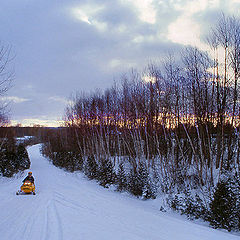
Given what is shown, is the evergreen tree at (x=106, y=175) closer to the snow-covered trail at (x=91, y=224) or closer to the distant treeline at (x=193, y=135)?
the distant treeline at (x=193, y=135)

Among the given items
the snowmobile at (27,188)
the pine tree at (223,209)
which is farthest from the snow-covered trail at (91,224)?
the snowmobile at (27,188)

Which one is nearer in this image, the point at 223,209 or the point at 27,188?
the point at 223,209

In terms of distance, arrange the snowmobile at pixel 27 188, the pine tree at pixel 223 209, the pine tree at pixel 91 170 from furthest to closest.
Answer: the pine tree at pixel 91 170, the snowmobile at pixel 27 188, the pine tree at pixel 223 209

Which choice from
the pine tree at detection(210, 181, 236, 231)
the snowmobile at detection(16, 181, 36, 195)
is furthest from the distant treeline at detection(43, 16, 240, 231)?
the snowmobile at detection(16, 181, 36, 195)

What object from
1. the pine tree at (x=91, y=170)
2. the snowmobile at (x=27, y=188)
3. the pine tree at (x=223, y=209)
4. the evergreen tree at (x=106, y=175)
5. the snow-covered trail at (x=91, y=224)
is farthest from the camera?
the pine tree at (x=91, y=170)

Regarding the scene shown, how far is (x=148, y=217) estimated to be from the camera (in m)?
6.98

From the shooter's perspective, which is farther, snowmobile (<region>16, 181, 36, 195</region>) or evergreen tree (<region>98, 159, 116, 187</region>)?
evergreen tree (<region>98, 159, 116, 187</region>)

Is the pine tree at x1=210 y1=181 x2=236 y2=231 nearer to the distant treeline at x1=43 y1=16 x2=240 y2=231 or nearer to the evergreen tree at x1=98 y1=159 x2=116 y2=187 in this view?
the distant treeline at x1=43 y1=16 x2=240 y2=231

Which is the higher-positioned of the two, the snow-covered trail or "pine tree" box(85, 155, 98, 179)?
the snow-covered trail

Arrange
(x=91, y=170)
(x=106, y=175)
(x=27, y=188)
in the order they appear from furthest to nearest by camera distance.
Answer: (x=91, y=170) < (x=106, y=175) < (x=27, y=188)

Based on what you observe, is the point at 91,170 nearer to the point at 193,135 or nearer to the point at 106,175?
the point at 106,175

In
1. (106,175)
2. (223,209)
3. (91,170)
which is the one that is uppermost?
(223,209)

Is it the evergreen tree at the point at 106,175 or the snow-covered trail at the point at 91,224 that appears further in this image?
the evergreen tree at the point at 106,175

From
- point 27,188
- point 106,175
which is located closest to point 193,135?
point 106,175
